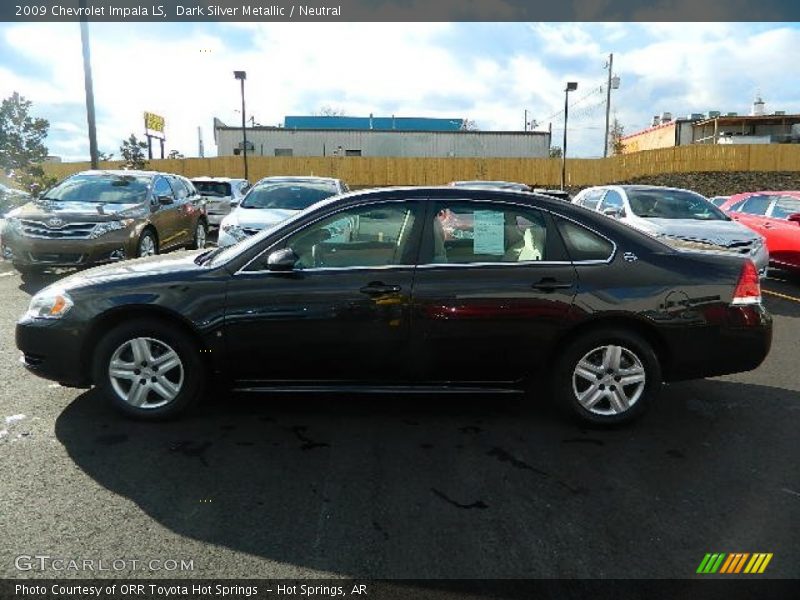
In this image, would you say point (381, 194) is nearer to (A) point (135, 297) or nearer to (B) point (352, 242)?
(B) point (352, 242)

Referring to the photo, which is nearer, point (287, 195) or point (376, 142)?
point (287, 195)

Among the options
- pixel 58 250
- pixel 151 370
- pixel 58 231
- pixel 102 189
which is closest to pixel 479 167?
pixel 102 189

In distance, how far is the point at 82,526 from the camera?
2.89 m

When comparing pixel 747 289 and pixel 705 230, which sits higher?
pixel 705 230

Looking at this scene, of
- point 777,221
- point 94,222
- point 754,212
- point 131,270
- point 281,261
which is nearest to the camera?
point 281,261

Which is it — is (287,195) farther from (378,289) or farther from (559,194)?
(378,289)

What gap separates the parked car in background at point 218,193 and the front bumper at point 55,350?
12.7 metres

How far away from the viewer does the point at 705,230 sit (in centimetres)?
871

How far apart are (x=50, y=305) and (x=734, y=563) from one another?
4253 mm

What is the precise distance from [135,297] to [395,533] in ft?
7.69

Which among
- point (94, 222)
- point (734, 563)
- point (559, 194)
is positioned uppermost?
point (559, 194)

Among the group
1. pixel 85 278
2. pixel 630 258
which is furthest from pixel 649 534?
pixel 85 278

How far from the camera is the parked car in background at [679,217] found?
853 centimetres
